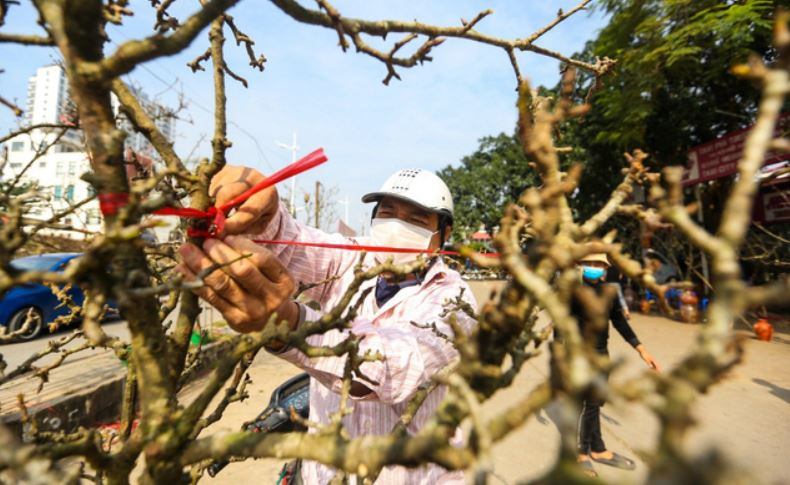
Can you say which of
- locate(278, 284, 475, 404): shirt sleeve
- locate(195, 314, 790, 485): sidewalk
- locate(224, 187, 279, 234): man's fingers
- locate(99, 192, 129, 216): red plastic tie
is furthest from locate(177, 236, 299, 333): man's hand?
locate(195, 314, 790, 485): sidewalk

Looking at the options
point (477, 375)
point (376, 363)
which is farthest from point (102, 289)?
point (376, 363)

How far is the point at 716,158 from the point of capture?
10359 mm

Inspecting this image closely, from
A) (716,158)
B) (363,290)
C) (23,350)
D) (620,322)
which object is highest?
(716,158)

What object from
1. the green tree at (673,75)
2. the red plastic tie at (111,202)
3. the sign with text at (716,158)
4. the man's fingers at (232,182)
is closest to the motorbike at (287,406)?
the man's fingers at (232,182)

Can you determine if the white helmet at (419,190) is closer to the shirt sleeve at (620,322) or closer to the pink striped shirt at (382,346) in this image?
the pink striped shirt at (382,346)

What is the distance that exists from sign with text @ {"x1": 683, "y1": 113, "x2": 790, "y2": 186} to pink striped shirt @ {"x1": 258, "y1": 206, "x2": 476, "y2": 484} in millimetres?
10942

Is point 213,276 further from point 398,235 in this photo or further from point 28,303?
point 28,303

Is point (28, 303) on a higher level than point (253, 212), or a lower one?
lower

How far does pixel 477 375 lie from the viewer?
0.61 meters

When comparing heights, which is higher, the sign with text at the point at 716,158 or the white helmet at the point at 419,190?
the sign with text at the point at 716,158

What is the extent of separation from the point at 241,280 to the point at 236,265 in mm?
54

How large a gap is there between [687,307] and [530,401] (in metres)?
13.4

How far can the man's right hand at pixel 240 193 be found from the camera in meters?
1.29

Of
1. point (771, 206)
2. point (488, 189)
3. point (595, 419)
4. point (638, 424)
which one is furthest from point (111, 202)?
point (488, 189)
